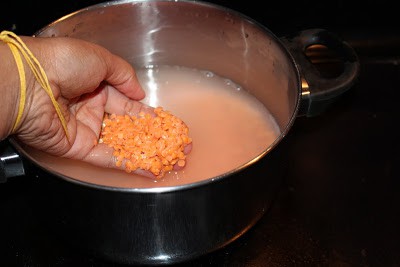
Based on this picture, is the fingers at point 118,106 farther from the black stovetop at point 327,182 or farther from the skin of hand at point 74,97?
the black stovetop at point 327,182

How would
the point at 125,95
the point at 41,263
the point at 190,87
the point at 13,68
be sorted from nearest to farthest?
the point at 13,68 < the point at 41,263 < the point at 125,95 < the point at 190,87

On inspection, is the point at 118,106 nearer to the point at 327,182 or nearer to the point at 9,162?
the point at 9,162

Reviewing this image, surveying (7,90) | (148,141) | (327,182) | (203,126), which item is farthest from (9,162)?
(327,182)

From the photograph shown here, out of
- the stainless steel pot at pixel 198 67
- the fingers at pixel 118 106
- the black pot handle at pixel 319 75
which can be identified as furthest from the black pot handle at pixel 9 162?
the black pot handle at pixel 319 75

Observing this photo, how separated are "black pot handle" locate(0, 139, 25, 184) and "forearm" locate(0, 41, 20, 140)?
0.07 feet

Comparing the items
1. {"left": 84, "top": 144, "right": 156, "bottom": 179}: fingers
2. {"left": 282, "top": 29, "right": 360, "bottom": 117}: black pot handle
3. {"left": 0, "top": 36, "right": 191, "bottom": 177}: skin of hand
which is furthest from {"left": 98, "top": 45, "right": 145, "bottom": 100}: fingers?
{"left": 282, "top": 29, "right": 360, "bottom": 117}: black pot handle

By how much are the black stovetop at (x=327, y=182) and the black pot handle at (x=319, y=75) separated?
7 centimetres

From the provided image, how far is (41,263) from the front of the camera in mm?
838

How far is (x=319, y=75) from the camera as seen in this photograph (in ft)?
2.69

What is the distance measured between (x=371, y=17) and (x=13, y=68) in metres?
→ 0.77

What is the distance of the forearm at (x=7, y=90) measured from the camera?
681 mm

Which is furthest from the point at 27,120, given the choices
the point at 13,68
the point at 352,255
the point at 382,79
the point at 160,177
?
the point at 382,79

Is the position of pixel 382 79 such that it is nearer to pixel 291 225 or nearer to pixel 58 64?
pixel 291 225

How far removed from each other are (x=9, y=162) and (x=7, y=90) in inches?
3.6
